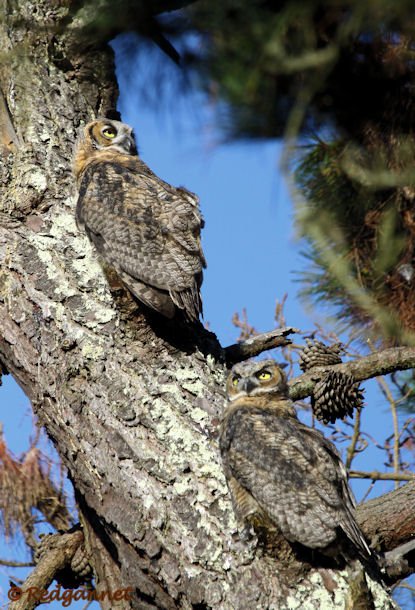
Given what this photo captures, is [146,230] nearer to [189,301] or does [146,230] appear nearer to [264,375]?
[189,301]

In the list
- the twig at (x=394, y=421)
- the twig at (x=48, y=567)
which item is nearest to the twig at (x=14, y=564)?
the twig at (x=48, y=567)

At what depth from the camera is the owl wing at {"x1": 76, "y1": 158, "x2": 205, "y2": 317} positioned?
3102 mm

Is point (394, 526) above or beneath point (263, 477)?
beneath

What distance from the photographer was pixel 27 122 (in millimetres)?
3627

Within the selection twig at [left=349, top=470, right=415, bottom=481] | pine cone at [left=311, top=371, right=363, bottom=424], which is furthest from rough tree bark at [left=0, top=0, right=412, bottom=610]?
twig at [left=349, top=470, right=415, bottom=481]

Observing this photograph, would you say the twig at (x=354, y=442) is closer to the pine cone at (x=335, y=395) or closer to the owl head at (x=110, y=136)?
the pine cone at (x=335, y=395)

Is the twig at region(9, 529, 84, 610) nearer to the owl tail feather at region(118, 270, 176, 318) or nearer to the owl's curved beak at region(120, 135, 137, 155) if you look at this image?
the owl tail feather at region(118, 270, 176, 318)

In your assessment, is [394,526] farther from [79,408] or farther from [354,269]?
[354,269]

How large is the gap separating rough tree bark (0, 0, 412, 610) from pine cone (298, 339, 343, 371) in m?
0.33

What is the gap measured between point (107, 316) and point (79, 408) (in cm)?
41

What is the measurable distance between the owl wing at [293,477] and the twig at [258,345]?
306 millimetres

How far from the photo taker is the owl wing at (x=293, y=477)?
8.42ft

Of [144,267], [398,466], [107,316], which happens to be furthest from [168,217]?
[398,466]

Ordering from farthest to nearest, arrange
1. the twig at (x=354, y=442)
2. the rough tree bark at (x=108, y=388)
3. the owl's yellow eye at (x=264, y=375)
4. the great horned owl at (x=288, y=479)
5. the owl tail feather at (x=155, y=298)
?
the twig at (x=354, y=442), the owl's yellow eye at (x=264, y=375), the owl tail feather at (x=155, y=298), the great horned owl at (x=288, y=479), the rough tree bark at (x=108, y=388)
